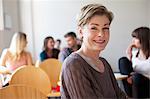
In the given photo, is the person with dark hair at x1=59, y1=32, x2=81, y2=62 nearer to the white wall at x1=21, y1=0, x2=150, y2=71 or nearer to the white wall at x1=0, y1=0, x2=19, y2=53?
the white wall at x1=21, y1=0, x2=150, y2=71

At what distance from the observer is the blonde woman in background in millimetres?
1899

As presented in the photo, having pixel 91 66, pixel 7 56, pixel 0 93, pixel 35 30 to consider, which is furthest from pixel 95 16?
pixel 7 56

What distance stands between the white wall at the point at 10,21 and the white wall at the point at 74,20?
4.7 inches

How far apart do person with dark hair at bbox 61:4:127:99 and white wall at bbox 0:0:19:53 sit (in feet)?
4.86

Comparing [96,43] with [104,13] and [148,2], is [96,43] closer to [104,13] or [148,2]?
[104,13]

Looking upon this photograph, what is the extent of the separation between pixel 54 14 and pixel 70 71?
1141mm

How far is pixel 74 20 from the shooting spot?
3.88 feet

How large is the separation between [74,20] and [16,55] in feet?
2.97

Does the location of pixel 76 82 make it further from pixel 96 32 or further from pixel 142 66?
pixel 142 66

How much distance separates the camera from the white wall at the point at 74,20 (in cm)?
108

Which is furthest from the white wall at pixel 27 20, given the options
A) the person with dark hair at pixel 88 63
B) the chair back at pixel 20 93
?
the person with dark hair at pixel 88 63

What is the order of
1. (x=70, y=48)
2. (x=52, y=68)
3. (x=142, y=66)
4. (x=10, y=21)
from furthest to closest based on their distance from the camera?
1. (x=10, y=21)
2. (x=52, y=68)
3. (x=70, y=48)
4. (x=142, y=66)

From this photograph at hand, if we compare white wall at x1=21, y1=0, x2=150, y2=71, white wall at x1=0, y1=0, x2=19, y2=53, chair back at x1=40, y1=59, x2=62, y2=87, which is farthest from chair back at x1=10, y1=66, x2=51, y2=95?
white wall at x1=0, y1=0, x2=19, y2=53

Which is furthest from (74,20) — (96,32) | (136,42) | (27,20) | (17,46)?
(17,46)
